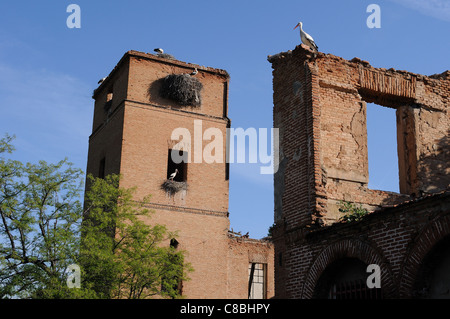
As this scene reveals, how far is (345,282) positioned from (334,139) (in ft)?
11.8

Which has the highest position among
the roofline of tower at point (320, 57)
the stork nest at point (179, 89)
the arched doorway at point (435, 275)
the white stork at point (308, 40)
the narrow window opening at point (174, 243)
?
the stork nest at point (179, 89)

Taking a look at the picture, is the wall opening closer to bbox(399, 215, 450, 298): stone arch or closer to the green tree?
the green tree

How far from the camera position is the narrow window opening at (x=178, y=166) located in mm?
23594

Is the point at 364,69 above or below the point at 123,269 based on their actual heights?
above

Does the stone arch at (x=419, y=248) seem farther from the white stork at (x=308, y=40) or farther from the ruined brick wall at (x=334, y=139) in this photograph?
the white stork at (x=308, y=40)

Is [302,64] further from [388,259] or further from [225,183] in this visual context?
[225,183]

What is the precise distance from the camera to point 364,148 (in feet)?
43.6

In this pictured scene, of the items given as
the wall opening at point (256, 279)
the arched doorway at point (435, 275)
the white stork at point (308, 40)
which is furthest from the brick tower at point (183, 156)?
the arched doorway at point (435, 275)

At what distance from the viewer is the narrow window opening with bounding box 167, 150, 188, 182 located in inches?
929

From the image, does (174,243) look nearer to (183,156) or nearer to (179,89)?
(183,156)

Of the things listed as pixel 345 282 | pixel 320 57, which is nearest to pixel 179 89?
pixel 320 57

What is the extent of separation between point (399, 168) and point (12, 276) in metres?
10.1

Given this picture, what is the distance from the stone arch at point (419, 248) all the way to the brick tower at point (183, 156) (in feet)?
44.3

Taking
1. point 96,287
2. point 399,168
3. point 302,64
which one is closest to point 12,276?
point 96,287
